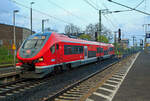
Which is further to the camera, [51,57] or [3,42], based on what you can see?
[3,42]

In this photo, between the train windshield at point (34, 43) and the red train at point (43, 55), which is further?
the train windshield at point (34, 43)

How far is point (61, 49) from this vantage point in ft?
41.3

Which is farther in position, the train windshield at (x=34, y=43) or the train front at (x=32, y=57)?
the train windshield at (x=34, y=43)

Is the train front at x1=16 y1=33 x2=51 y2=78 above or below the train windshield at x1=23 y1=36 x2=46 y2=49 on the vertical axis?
below

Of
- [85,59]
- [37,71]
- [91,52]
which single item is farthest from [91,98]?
[91,52]

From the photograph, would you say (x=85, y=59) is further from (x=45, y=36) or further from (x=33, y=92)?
(x=33, y=92)

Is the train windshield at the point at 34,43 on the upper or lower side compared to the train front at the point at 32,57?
upper

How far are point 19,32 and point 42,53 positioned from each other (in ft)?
158

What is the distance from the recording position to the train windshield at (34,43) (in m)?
11.0

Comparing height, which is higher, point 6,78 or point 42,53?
point 42,53

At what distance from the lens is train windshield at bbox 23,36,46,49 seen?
1102 cm

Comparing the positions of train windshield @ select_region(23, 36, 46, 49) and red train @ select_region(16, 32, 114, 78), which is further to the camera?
train windshield @ select_region(23, 36, 46, 49)

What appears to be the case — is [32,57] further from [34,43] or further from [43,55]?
[34,43]

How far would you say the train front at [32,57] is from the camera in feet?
33.5
